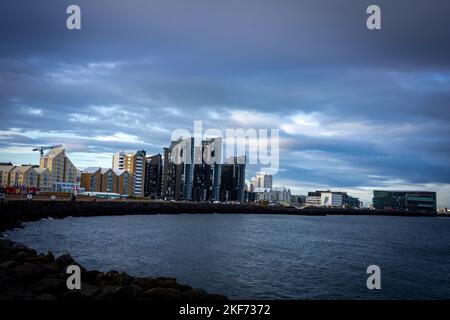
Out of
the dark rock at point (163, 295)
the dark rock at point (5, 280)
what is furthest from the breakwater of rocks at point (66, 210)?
the dark rock at point (163, 295)

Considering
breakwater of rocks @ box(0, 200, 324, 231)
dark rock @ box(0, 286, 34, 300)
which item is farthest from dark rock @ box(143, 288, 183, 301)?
breakwater of rocks @ box(0, 200, 324, 231)

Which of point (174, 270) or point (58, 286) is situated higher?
point (58, 286)

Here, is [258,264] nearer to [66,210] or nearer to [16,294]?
[16,294]

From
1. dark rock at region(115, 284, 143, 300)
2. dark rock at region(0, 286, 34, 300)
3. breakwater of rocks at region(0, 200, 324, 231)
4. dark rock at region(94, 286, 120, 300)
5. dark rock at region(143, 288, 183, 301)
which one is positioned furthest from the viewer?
breakwater of rocks at region(0, 200, 324, 231)

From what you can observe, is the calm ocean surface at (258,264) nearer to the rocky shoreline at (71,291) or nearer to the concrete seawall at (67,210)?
the rocky shoreline at (71,291)

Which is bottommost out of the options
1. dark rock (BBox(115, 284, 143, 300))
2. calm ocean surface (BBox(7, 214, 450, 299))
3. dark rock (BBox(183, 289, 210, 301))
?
calm ocean surface (BBox(7, 214, 450, 299))

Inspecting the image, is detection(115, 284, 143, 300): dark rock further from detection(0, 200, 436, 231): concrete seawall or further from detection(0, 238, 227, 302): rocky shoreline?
detection(0, 200, 436, 231): concrete seawall

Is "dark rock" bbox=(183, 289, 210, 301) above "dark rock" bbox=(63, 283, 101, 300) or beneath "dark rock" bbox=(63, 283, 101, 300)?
beneath

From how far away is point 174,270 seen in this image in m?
34.4
